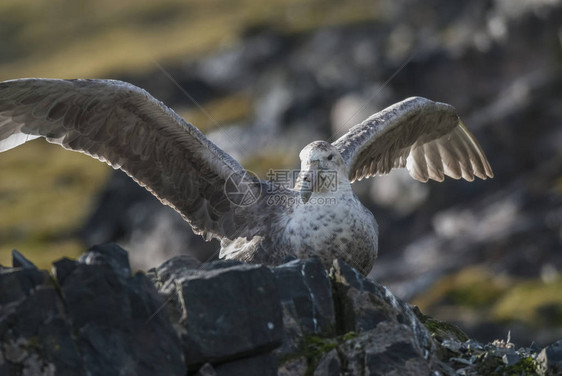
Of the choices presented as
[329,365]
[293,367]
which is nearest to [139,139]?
[293,367]

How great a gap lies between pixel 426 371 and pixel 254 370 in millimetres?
1880

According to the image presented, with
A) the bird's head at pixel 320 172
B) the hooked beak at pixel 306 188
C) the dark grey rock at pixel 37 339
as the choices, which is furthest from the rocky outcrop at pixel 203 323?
the bird's head at pixel 320 172

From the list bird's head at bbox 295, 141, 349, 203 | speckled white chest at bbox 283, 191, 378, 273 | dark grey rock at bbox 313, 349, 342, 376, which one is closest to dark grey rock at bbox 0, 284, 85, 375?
dark grey rock at bbox 313, 349, 342, 376

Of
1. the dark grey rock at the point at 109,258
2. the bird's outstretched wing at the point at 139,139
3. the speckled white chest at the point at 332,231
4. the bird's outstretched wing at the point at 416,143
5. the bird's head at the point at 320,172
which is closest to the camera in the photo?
the dark grey rock at the point at 109,258

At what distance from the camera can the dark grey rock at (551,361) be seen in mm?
10031

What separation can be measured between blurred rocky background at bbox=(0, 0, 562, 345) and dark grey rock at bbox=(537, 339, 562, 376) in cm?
531

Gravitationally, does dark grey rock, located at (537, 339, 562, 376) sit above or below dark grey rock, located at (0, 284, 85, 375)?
below

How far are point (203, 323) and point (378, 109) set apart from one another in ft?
140

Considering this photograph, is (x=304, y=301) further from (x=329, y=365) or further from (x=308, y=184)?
(x=308, y=184)

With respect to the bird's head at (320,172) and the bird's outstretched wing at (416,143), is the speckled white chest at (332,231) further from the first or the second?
the bird's outstretched wing at (416,143)

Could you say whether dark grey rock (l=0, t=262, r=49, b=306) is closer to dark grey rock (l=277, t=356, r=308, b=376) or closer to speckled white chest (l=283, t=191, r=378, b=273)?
dark grey rock (l=277, t=356, r=308, b=376)

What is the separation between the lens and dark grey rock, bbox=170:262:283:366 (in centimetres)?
884

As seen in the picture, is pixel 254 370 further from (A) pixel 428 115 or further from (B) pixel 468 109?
(B) pixel 468 109

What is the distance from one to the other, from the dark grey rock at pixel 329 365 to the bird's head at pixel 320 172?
3118 mm
